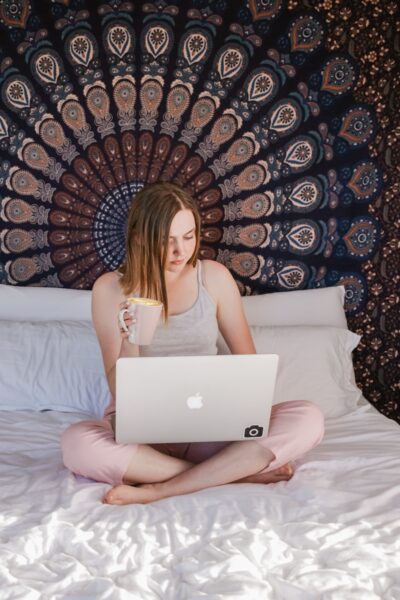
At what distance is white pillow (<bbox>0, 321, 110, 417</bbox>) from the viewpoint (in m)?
2.20

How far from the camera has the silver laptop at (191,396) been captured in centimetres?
143

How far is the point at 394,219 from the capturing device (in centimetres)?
264

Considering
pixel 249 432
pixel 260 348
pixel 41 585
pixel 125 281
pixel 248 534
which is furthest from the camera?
pixel 260 348

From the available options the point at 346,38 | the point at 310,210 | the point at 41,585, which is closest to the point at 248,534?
the point at 41,585

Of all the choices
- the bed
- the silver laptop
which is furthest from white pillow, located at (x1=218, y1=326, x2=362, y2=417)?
the silver laptop

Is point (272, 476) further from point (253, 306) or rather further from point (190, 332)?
point (253, 306)

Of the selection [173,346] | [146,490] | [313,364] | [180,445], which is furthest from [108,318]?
[313,364]

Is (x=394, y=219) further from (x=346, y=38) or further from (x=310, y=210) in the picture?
(x=346, y=38)

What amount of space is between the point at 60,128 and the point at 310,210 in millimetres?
1057

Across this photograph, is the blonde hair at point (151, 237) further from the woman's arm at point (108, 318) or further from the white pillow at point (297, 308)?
the white pillow at point (297, 308)

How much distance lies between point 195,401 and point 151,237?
0.61 m

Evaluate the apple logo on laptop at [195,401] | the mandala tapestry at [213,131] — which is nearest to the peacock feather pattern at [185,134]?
the mandala tapestry at [213,131]

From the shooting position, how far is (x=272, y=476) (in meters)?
1.70

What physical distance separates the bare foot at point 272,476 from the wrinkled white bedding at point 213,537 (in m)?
0.02
